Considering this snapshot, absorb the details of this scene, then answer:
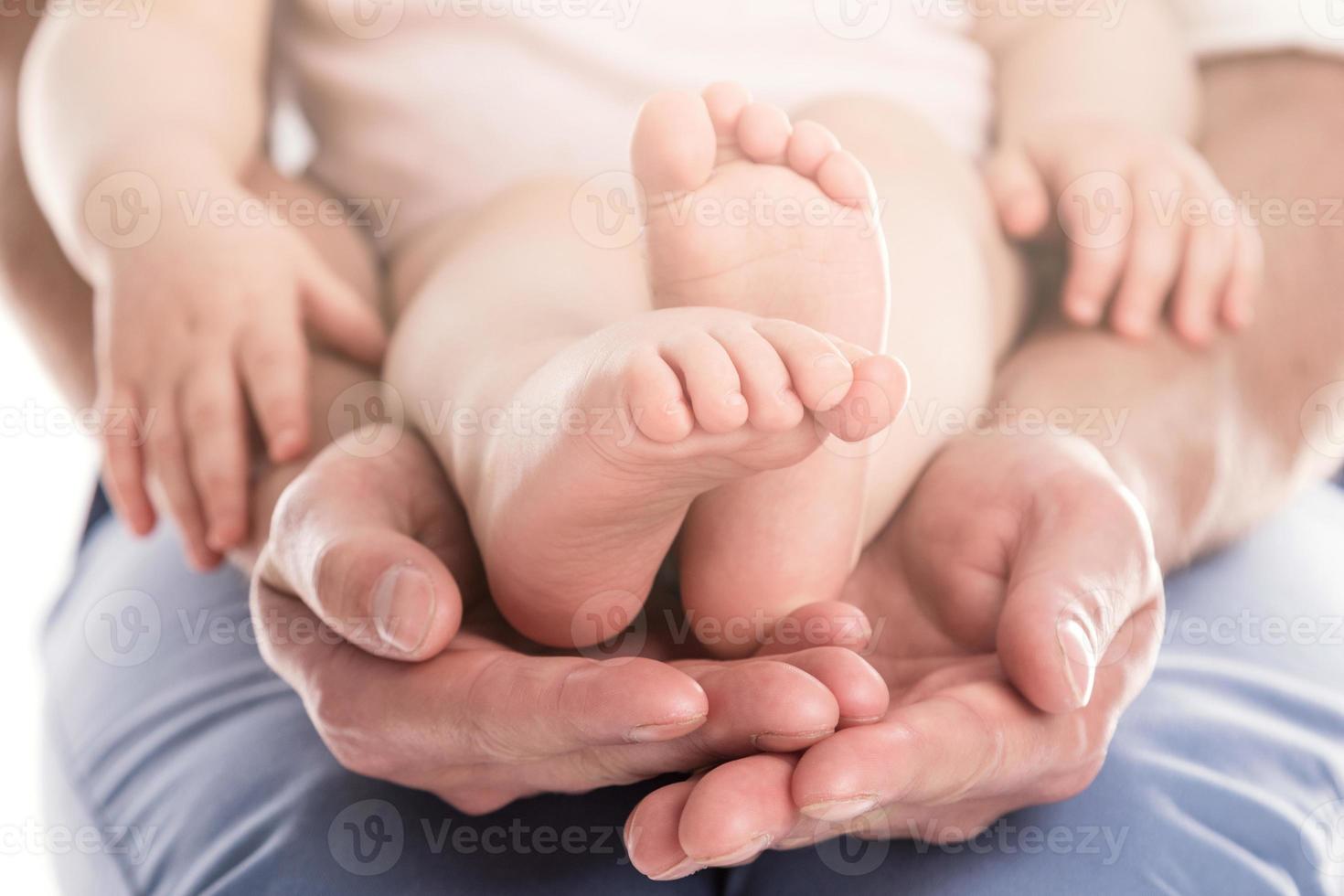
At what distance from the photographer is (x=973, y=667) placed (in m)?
0.61

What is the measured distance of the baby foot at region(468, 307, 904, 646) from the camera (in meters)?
0.48

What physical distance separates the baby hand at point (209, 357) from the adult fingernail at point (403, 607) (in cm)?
29

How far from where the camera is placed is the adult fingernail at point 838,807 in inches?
18.9

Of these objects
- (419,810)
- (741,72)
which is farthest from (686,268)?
(741,72)

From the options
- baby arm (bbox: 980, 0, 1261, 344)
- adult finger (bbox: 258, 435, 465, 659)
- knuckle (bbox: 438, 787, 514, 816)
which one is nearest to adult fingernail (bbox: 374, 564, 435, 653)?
adult finger (bbox: 258, 435, 465, 659)

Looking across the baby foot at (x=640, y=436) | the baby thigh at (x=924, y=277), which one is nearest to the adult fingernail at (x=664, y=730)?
the baby foot at (x=640, y=436)

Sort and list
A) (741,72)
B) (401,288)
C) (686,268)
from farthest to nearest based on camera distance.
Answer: (741,72) → (401,288) → (686,268)

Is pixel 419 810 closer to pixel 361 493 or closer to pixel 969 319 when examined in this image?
pixel 361 493

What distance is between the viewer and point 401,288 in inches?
37.6

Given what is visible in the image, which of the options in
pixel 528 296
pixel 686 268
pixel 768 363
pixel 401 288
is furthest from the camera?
pixel 401 288

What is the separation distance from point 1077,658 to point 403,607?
34 centimetres

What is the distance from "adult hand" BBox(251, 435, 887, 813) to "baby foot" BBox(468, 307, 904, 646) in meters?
0.05

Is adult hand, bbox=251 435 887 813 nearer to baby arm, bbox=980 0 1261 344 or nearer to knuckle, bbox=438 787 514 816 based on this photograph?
knuckle, bbox=438 787 514 816

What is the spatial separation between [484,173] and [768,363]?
61 centimetres
